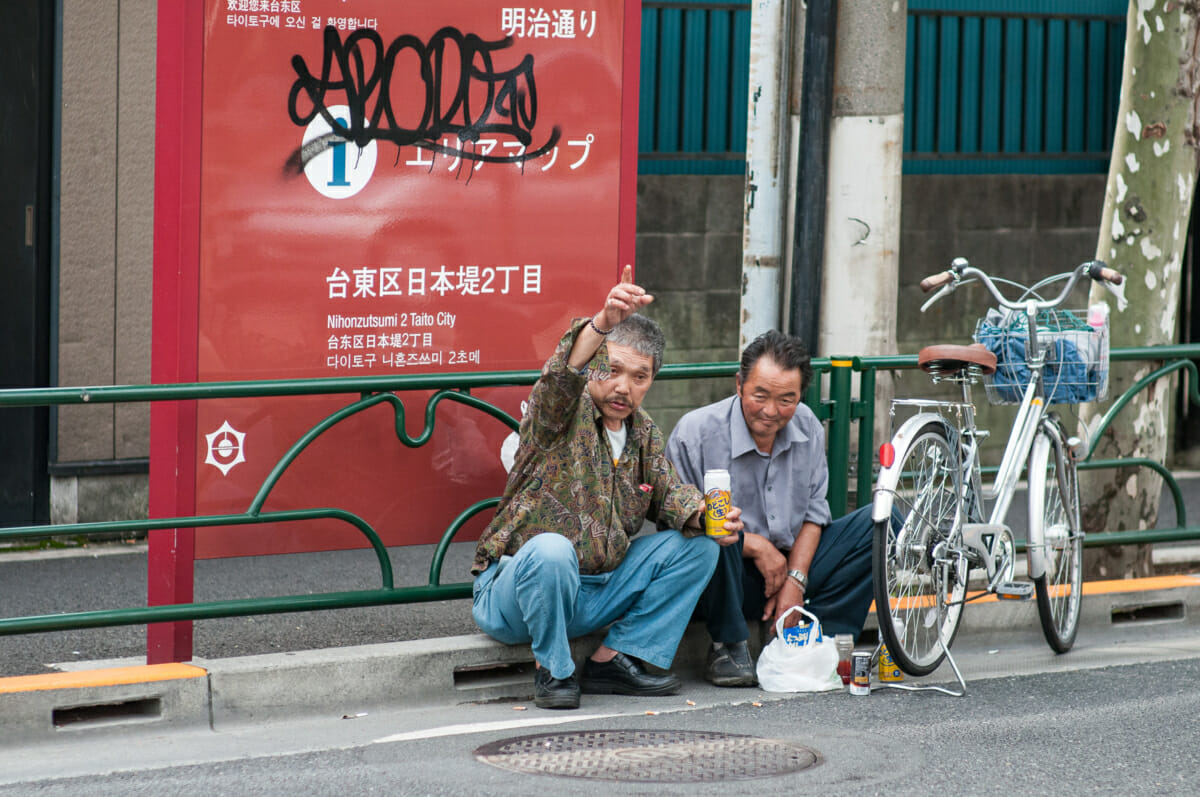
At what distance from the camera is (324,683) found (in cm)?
518

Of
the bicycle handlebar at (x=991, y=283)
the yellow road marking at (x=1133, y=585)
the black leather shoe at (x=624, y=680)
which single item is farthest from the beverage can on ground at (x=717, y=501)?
the yellow road marking at (x=1133, y=585)

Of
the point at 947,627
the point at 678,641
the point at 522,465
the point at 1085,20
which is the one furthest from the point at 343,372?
the point at 1085,20

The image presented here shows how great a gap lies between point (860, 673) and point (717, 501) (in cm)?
78

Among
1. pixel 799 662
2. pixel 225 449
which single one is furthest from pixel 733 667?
pixel 225 449

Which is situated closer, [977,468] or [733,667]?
[733,667]

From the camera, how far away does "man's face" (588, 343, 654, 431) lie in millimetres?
5223

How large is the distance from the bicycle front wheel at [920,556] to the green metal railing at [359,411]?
1.52 feet

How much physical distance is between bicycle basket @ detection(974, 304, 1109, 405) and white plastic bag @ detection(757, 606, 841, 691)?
1.12 metres

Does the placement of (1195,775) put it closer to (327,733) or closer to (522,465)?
(522,465)

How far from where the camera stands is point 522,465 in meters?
5.25

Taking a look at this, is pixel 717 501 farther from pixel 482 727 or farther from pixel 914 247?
pixel 914 247

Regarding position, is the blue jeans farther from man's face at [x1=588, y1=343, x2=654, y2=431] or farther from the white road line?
man's face at [x1=588, y1=343, x2=654, y2=431]

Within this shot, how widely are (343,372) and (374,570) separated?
2475 millimetres

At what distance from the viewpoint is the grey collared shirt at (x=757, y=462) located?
18.5ft
